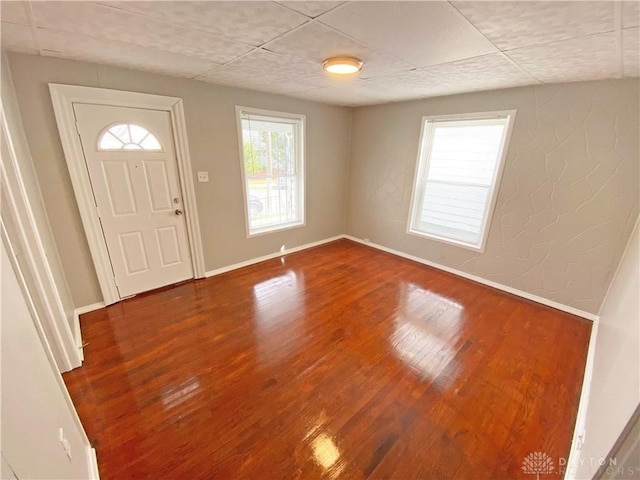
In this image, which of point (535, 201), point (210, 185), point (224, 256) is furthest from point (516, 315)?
point (210, 185)

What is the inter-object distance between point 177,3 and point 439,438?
2720 mm

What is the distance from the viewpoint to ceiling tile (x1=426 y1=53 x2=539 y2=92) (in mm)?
1987

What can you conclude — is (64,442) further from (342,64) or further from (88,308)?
(342,64)

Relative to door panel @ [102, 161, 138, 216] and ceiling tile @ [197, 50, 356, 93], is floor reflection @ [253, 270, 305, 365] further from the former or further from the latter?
ceiling tile @ [197, 50, 356, 93]

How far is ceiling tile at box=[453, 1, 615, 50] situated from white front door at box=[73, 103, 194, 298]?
280 centimetres

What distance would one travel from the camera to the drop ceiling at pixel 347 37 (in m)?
1.29

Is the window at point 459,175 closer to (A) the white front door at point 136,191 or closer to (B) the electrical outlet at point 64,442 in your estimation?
(A) the white front door at point 136,191

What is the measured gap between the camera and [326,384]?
188 cm

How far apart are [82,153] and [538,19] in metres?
3.41

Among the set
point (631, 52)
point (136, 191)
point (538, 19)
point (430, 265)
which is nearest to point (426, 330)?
point (430, 265)

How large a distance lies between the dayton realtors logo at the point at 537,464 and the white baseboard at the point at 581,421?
7cm

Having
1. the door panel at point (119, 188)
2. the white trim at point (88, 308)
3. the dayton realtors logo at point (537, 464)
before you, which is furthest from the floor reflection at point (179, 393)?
the dayton realtors logo at point (537, 464)

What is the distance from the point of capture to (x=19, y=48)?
1.86m

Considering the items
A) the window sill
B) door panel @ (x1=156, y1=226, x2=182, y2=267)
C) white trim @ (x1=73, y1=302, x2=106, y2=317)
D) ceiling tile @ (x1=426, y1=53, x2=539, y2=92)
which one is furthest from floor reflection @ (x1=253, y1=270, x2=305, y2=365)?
ceiling tile @ (x1=426, y1=53, x2=539, y2=92)
